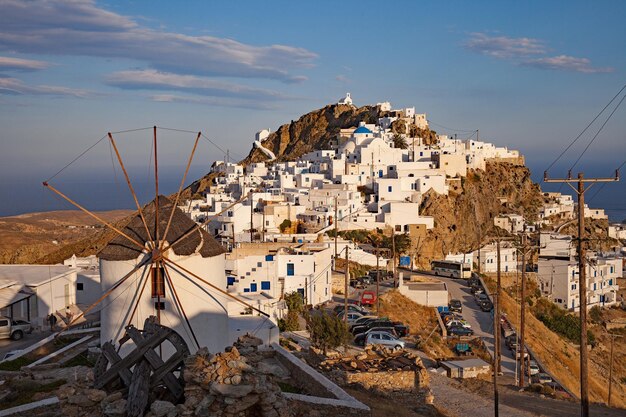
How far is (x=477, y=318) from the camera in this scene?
113 feet

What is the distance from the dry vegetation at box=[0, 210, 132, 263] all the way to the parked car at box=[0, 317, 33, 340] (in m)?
21.9

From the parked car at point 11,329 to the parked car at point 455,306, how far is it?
21.8 meters

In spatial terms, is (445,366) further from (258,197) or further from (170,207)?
(258,197)

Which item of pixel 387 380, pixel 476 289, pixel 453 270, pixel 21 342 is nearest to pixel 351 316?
pixel 387 380

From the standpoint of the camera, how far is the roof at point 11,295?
21.8 m

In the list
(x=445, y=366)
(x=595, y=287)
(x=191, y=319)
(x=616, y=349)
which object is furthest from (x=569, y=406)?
(x=595, y=287)

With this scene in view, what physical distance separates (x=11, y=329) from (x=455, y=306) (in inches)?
895

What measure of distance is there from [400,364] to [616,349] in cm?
3045

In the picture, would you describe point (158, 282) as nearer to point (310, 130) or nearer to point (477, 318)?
point (477, 318)

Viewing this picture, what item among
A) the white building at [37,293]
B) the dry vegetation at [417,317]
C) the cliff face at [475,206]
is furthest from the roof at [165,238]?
the cliff face at [475,206]

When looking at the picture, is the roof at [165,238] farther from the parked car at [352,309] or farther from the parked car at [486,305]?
the parked car at [486,305]

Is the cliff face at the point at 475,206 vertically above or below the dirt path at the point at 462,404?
above

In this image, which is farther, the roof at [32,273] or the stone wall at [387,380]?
the roof at [32,273]

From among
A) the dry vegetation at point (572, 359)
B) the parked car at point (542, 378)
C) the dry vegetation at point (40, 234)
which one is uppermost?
the dry vegetation at point (40, 234)
